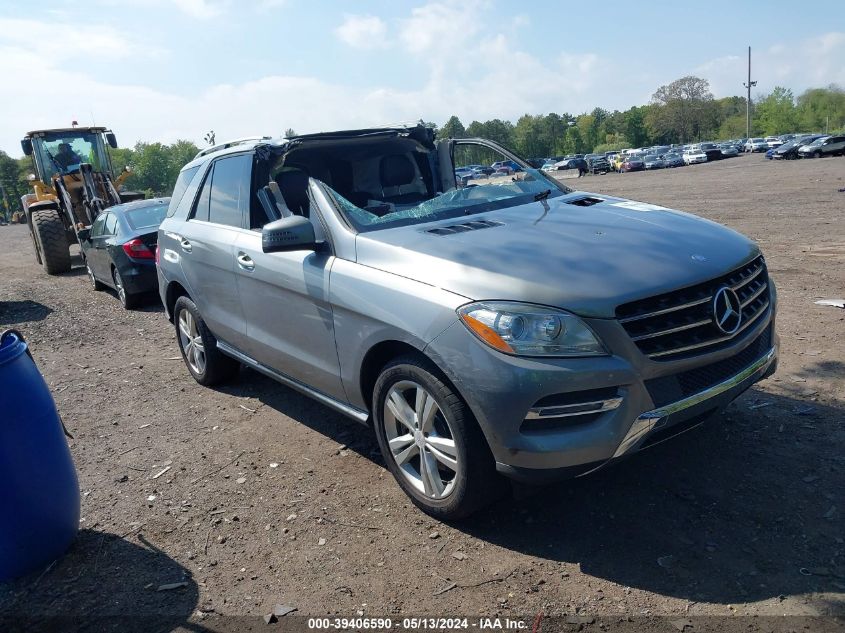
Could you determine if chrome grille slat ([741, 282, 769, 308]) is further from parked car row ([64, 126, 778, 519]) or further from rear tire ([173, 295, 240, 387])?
rear tire ([173, 295, 240, 387])

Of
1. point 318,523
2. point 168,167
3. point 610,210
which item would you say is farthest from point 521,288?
point 168,167

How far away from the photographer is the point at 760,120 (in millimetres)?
122125

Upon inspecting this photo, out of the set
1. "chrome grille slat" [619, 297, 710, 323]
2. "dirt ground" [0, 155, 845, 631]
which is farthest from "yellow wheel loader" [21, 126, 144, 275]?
"chrome grille slat" [619, 297, 710, 323]

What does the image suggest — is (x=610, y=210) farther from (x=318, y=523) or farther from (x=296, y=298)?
(x=318, y=523)

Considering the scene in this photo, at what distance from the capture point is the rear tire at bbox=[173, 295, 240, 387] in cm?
547

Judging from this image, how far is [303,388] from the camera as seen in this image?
420 centimetres

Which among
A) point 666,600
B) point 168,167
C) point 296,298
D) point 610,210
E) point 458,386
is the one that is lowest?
point 666,600

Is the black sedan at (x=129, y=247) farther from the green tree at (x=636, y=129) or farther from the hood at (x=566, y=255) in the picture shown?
the green tree at (x=636, y=129)

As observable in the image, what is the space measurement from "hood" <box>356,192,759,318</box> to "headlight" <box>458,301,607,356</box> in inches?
2.1

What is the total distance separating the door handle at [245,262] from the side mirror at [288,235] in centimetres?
74

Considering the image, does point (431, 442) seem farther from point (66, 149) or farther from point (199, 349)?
point (66, 149)

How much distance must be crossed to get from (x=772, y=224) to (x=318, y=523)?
1121 cm

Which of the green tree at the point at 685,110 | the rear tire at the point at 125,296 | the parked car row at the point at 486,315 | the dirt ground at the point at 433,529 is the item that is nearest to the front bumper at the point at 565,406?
the parked car row at the point at 486,315

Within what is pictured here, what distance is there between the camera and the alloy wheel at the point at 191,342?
561 cm
